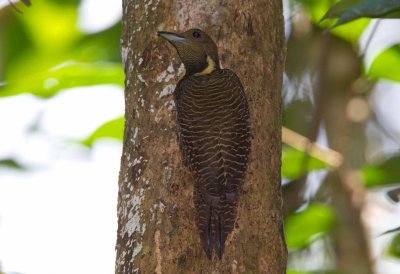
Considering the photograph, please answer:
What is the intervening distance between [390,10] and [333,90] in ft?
4.33

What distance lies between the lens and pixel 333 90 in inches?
158

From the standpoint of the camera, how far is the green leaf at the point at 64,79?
3709 mm

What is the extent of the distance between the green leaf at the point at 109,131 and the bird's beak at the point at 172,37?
1.08 m

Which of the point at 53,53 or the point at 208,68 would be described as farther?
the point at 53,53

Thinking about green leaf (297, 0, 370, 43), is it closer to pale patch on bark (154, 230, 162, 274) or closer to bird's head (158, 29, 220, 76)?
bird's head (158, 29, 220, 76)

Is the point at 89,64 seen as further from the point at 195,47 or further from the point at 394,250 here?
the point at 394,250

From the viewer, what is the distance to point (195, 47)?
272 centimetres

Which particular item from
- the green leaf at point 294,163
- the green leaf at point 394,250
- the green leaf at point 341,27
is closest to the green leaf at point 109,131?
the green leaf at point 294,163

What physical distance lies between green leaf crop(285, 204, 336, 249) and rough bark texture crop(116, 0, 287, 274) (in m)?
1.00

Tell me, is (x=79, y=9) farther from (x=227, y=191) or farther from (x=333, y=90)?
(x=227, y=191)

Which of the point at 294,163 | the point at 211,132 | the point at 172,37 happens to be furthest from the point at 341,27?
the point at 211,132

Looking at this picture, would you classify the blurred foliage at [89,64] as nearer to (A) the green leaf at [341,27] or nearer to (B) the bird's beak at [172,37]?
(A) the green leaf at [341,27]

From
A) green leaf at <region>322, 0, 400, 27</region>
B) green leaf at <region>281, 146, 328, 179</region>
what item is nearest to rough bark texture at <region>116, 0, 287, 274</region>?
green leaf at <region>322, 0, 400, 27</region>

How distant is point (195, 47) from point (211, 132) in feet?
0.91
